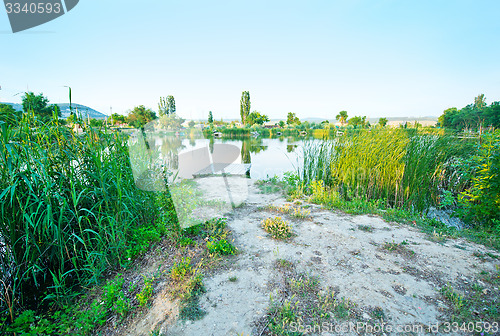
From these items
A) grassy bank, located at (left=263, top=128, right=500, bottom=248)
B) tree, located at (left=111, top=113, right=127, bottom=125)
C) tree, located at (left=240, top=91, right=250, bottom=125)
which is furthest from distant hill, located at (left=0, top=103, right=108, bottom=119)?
tree, located at (left=240, top=91, right=250, bottom=125)

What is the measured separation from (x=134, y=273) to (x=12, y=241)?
1.06 metres

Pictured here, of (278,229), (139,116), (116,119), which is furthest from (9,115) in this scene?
(278,229)

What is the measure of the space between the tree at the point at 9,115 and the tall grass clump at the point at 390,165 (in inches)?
205

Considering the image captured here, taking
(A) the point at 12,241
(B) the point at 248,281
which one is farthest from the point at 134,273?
(B) the point at 248,281

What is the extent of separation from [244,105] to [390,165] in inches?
2206

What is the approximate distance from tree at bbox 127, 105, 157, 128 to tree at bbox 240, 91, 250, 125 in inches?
2137

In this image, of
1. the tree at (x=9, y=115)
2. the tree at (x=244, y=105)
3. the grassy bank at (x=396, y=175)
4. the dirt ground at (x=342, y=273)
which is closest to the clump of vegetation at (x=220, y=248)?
the dirt ground at (x=342, y=273)

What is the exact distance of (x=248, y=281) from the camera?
2111mm

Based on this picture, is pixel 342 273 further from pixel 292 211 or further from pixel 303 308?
pixel 292 211

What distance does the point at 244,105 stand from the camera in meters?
57.8

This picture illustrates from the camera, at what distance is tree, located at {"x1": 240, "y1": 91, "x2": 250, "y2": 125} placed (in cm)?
5650

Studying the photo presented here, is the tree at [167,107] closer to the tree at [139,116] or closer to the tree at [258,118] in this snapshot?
the tree at [139,116]

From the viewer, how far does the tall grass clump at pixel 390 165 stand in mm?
4461

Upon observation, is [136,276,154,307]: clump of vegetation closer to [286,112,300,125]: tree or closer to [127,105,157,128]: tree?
[127,105,157,128]: tree
